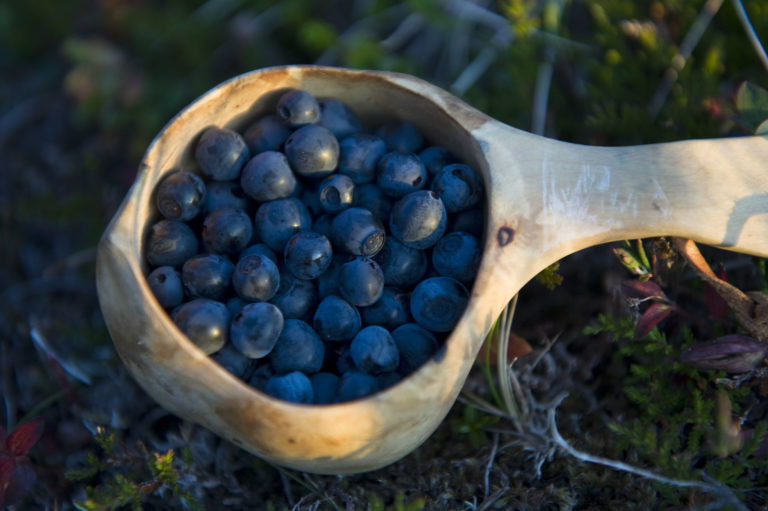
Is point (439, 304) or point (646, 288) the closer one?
point (439, 304)

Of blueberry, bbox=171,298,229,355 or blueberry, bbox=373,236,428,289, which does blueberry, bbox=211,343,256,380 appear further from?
blueberry, bbox=373,236,428,289

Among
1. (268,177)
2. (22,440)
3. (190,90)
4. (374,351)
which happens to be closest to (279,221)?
(268,177)

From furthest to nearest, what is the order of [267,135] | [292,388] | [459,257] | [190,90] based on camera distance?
[190,90] → [267,135] → [459,257] → [292,388]

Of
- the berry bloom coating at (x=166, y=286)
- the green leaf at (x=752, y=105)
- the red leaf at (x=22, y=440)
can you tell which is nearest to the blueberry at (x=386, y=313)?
the berry bloom coating at (x=166, y=286)

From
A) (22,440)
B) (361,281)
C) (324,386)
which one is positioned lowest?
(22,440)

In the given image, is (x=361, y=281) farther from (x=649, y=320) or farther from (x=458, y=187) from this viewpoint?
(x=649, y=320)

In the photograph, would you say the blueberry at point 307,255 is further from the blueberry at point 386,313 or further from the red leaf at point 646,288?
the red leaf at point 646,288
